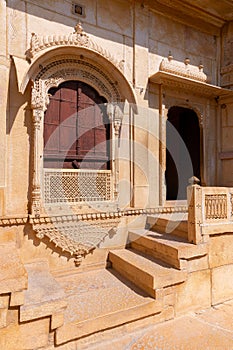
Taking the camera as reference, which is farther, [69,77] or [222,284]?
[69,77]

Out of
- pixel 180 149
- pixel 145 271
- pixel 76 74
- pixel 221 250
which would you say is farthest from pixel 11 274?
pixel 180 149

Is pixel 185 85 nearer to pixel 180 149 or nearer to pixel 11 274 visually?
pixel 180 149

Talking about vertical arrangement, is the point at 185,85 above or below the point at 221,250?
above

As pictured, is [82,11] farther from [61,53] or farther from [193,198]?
[193,198]

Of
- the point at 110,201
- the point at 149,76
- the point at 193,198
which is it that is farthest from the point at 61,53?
the point at 193,198

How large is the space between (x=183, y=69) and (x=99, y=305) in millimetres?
4934

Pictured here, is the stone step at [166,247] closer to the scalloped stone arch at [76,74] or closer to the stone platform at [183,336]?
the stone platform at [183,336]

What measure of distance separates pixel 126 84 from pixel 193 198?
236cm

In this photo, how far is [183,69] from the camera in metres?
5.85

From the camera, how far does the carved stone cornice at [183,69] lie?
5660mm

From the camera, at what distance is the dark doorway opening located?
7.41 meters

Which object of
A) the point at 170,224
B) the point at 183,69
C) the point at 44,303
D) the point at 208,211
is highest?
the point at 183,69

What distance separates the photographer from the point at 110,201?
495 cm

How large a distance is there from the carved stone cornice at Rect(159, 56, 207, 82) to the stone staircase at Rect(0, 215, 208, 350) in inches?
124
